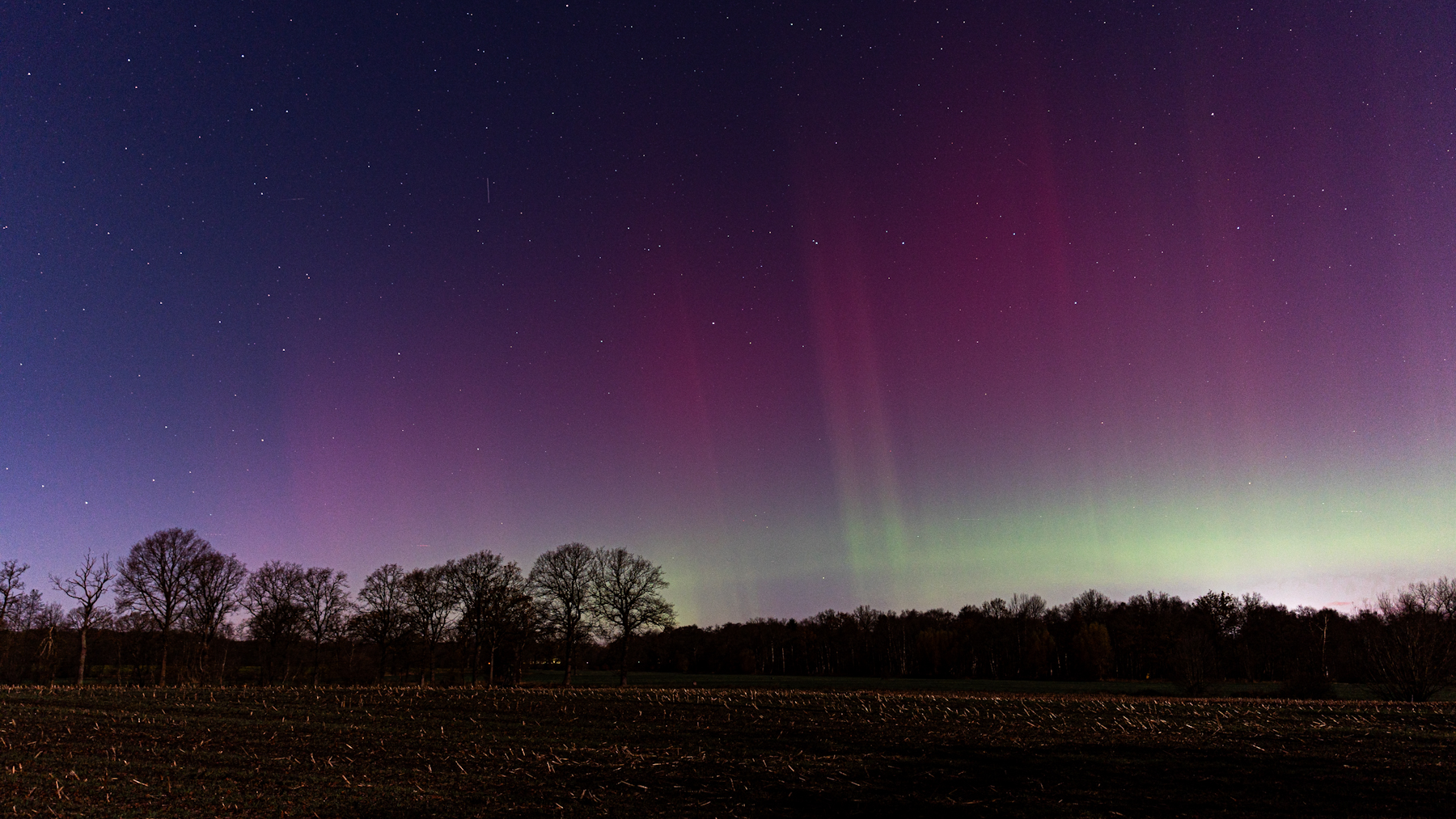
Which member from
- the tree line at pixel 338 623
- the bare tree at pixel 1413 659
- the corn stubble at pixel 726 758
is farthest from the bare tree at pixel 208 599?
the bare tree at pixel 1413 659

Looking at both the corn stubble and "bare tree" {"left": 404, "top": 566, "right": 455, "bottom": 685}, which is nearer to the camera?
the corn stubble

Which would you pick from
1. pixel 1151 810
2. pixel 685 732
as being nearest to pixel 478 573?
pixel 685 732

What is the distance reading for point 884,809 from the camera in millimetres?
15258

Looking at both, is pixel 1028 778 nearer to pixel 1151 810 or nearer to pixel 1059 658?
pixel 1151 810

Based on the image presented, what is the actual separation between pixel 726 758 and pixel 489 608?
186 feet

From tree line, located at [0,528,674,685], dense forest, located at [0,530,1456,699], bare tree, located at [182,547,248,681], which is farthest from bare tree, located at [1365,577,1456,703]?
bare tree, located at [182,547,248,681]

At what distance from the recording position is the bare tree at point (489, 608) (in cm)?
7088

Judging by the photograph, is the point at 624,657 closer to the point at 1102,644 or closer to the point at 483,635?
the point at 483,635

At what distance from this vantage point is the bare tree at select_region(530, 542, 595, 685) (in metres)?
73.7

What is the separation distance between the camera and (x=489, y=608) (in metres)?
71.7

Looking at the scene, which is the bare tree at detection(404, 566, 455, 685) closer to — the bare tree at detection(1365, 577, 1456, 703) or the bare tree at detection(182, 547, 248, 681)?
the bare tree at detection(182, 547, 248, 681)

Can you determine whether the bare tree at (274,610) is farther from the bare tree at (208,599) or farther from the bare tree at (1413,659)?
the bare tree at (1413,659)

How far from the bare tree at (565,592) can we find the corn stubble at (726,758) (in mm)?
39810

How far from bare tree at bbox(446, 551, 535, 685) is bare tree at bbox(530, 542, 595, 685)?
2242 mm
